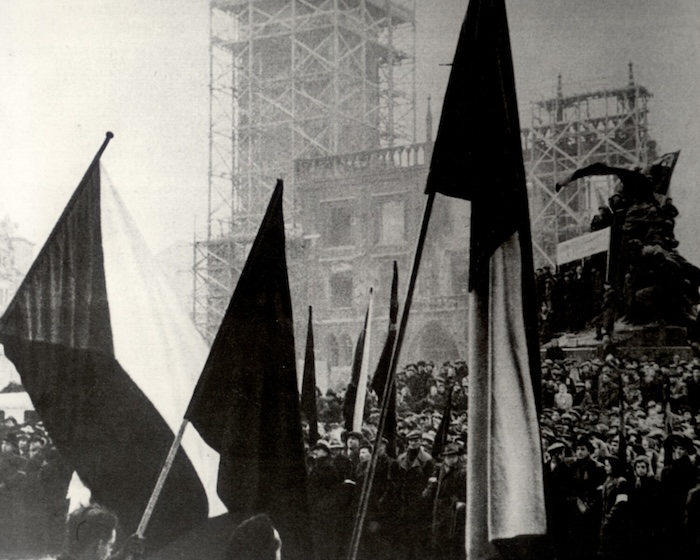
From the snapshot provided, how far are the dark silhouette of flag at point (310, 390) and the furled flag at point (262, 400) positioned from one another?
80 centimetres

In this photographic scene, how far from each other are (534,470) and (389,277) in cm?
192

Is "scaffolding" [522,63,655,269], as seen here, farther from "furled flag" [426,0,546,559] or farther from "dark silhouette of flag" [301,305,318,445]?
"dark silhouette of flag" [301,305,318,445]

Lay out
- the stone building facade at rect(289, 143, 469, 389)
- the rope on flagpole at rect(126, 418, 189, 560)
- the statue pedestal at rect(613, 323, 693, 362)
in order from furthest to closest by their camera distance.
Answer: the stone building facade at rect(289, 143, 469, 389), the statue pedestal at rect(613, 323, 693, 362), the rope on flagpole at rect(126, 418, 189, 560)

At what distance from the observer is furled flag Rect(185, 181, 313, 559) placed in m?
5.20

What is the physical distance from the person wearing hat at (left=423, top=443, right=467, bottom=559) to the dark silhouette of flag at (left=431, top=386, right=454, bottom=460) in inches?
1.4

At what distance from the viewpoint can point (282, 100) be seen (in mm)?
6695

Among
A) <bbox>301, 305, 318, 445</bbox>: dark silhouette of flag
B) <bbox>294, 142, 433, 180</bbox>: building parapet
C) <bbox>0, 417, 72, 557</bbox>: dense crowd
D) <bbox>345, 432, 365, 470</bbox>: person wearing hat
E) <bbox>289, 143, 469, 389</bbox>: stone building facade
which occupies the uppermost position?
<bbox>294, 142, 433, 180</bbox>: building parapet

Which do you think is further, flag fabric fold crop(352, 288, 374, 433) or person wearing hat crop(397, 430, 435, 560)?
flag fabric fold crop(352, 288, 374, 433)

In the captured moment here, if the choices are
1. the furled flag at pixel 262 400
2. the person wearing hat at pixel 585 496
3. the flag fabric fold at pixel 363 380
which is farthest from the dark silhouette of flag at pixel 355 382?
the person wearing hat at pixel 585 496

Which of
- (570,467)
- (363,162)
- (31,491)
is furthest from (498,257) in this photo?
(31,491)

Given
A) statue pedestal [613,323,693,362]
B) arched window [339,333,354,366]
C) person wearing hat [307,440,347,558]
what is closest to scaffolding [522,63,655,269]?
statue pedestal [613,323,693,362]

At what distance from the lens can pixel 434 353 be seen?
19.4ft

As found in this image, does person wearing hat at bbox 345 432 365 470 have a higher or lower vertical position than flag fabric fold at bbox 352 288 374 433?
lower

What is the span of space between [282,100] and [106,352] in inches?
89.9
